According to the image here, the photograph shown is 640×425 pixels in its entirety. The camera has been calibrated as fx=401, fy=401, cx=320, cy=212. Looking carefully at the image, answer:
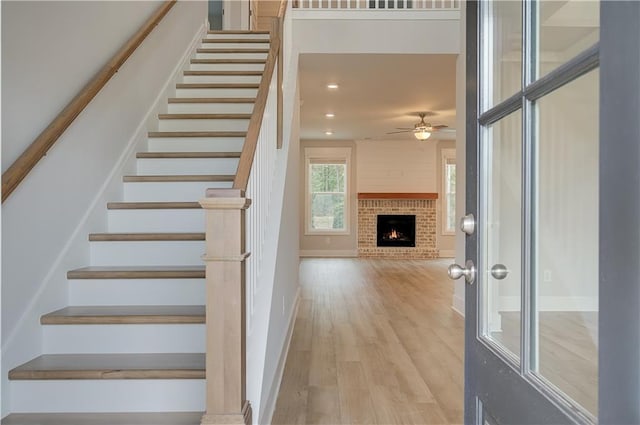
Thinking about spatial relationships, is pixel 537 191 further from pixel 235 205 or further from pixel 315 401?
pixel 315 401

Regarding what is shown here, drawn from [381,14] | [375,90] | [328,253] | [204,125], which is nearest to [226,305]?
[204,125]

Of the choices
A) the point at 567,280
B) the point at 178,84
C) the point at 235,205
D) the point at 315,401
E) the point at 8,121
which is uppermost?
the point at 178,84

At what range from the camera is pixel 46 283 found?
6.54ft

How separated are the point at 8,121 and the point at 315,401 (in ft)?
6.98

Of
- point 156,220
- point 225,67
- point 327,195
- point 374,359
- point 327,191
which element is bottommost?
point 374,359

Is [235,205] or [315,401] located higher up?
[235,205]

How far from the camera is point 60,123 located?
194 cm

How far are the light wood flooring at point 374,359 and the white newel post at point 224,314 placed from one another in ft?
2.88

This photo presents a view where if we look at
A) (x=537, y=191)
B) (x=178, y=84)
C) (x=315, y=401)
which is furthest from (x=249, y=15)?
(x=537, y=191)

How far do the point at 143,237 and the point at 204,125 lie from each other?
1.34 metres

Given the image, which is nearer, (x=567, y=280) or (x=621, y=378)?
(x=621, y=378)

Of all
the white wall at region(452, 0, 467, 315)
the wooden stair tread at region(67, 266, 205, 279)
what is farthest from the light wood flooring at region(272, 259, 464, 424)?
the wooden stair tread at region(67, 266, 205, 279)

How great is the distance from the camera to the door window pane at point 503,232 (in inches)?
35.0

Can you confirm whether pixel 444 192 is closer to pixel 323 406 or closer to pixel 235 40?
pixel 235 40
